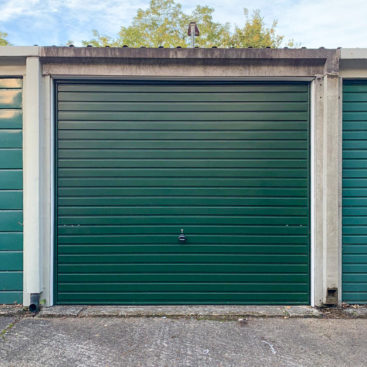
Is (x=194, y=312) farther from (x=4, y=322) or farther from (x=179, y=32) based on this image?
(x=179, y=32)

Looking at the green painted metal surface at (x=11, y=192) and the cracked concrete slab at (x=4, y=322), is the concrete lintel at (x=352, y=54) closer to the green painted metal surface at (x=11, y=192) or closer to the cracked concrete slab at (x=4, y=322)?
the green painted metal surface at (x=11, y=192)

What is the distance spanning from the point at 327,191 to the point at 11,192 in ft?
15.6

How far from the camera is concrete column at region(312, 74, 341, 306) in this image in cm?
419

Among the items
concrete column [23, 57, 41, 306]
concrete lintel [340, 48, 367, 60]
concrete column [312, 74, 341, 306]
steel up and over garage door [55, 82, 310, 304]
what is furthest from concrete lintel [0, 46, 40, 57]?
concrete lintel [340, 48, 367, 60]

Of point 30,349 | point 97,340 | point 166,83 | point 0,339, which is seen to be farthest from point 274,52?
point 0,339

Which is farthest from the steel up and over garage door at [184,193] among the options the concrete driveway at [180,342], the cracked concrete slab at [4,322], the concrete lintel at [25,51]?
the cracked concrete slab at [4,322]

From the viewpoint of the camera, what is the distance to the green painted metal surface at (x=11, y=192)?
167 inches

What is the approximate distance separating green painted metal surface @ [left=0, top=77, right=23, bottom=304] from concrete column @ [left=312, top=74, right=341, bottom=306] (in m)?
4.48

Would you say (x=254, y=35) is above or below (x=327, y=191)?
above

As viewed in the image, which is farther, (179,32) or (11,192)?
(179,32)

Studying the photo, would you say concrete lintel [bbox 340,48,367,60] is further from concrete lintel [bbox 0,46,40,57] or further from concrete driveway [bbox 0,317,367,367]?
concrete lintel [bbox 0,46,40,57]

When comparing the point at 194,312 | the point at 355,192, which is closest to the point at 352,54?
the point at 355,192

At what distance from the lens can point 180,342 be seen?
3.32 m

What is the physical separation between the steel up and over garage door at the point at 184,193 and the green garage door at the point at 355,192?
594 mm
